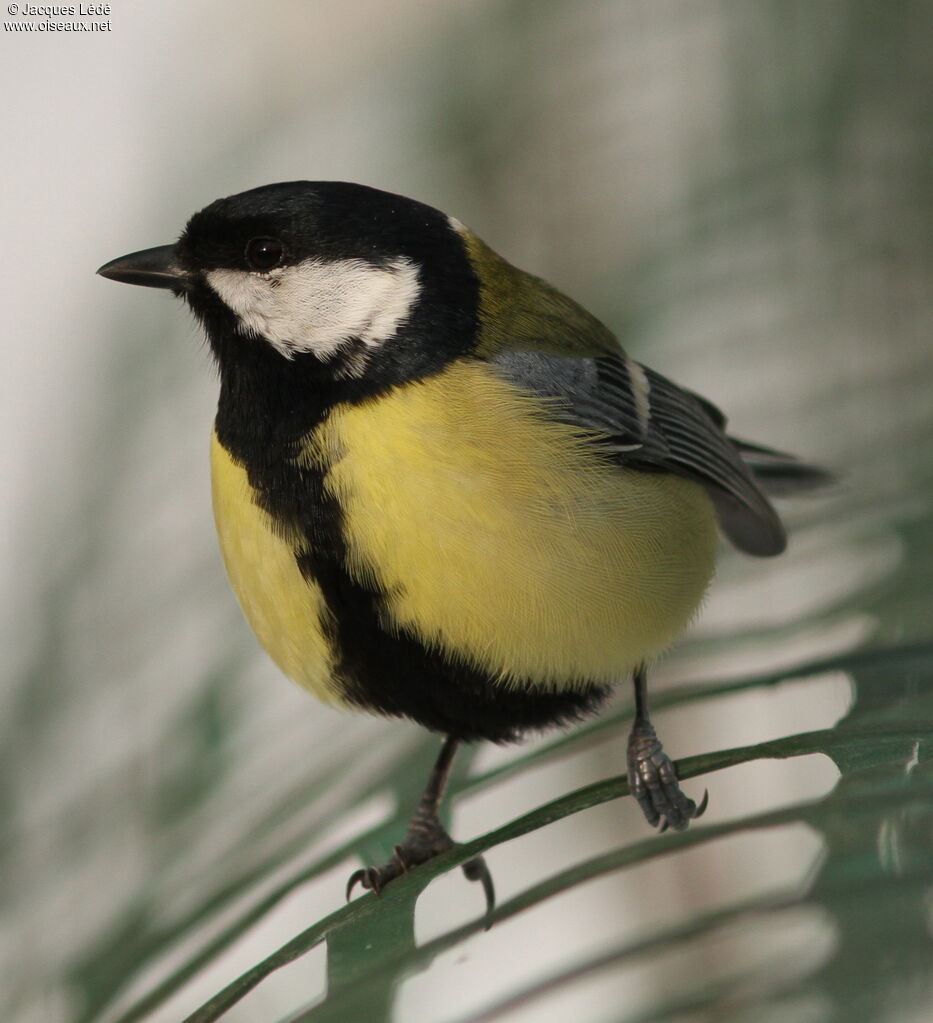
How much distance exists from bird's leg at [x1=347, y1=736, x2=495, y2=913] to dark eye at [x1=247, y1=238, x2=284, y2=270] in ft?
1.61

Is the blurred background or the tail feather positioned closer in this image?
the blurred background

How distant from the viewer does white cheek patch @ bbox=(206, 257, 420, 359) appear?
1099 millimetres

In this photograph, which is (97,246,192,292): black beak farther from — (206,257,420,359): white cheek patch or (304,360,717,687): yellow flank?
(304,360,717,687): yellow flank

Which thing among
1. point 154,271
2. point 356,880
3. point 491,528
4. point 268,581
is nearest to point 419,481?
point 491,528

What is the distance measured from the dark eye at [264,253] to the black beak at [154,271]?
0.07m

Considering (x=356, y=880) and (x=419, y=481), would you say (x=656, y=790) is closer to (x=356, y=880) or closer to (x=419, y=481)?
Result: (x=356, y=880)

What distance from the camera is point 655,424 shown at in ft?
4.22

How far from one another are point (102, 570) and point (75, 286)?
2.48 feet

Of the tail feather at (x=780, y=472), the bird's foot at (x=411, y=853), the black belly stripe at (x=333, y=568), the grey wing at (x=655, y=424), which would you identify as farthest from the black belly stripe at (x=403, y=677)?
the tail feather at (x=780, y=472)

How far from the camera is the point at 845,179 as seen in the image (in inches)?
66.4

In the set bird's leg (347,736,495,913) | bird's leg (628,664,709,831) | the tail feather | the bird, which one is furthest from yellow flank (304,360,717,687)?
the tail feather

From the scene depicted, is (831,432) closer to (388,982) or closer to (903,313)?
(903,313)

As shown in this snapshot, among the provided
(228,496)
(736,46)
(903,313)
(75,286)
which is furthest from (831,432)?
(75,286)

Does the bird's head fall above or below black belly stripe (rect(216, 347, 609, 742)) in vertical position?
above
